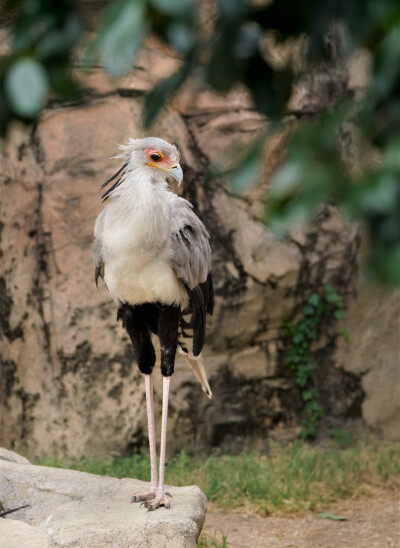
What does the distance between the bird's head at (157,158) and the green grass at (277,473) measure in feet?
7.80

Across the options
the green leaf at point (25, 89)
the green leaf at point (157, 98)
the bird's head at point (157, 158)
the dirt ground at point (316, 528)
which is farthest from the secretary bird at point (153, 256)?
the green leaf at point (25, 89)

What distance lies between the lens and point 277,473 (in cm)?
574

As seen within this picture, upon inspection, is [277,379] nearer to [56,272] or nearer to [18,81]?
Result: [56,272]

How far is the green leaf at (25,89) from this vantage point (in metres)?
1.01

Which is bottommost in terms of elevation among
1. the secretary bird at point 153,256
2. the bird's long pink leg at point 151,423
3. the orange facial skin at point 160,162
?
the bird's long pink leg at point 151,423

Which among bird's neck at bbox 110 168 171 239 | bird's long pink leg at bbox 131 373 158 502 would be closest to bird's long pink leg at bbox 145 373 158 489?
bird's long pink leg at bbox 131 373 158 502

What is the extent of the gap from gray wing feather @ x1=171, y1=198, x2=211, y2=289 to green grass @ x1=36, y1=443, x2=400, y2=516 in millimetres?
1747

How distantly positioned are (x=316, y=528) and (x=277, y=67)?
4.57 metres

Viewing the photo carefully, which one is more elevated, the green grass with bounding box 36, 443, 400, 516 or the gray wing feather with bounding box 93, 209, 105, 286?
the gray wing feather with bounding box 93, 209, 105, 286

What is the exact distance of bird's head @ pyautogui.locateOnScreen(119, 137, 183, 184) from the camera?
4246mm

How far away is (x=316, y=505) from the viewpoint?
5426mm

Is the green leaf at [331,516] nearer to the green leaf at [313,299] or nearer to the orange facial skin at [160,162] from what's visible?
the green leaf at [313,299]

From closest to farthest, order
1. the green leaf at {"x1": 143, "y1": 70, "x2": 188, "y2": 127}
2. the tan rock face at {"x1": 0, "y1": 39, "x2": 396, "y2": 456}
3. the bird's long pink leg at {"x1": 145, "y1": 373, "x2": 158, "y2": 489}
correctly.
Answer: the green leaf at {"x1": 143, "y1": 70, "x2": 188, "y2": 127} < the bird's long pink leg at {"x1": 145, "y1": 373, "x2": 158, "y2": 489} < the tan rock face at {"x1": 0, "y1": 39, "x2": 396, "y2": 456}

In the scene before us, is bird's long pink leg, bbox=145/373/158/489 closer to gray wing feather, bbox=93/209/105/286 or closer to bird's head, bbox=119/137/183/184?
gray wing feather, bbox=93/209/105/286
